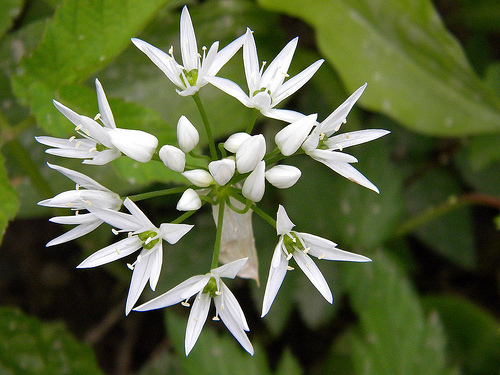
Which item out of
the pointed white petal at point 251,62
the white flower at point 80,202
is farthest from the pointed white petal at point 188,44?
the white flower at point 80,202

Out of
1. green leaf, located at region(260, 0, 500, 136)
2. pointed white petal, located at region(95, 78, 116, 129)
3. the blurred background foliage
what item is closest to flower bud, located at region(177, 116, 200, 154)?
pointed white petal, located at region(95, 78, 116, 129)

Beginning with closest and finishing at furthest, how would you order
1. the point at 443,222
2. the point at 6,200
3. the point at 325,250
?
the point at 325,250, the point at 6,200, the point at 443,222

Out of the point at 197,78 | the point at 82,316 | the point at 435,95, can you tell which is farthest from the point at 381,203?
the point at 82,316

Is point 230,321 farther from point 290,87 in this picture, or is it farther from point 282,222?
point 290,87

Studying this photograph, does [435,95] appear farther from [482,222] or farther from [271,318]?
[271,318]

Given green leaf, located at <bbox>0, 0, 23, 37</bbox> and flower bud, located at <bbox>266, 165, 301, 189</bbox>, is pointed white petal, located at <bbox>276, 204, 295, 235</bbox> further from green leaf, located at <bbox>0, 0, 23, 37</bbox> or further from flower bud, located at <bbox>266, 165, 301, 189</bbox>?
green leaf, located at <bbox>0, 0, 23, 37</bbox>

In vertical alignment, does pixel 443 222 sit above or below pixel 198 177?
below

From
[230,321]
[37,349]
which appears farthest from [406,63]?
[37,349]
